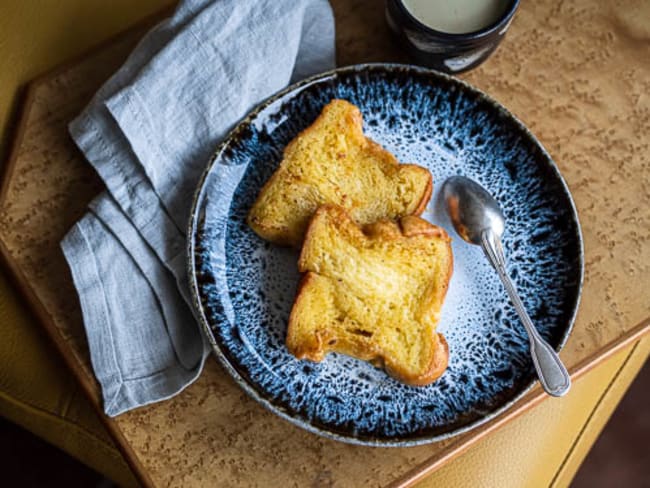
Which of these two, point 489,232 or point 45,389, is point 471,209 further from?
point 45,389

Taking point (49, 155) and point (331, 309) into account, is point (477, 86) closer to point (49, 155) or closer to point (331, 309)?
point (331, 309)

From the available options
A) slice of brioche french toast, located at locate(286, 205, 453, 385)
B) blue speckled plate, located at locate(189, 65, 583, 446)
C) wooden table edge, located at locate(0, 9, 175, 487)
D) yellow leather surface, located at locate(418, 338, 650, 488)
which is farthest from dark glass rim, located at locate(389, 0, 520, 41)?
yellow leather surface, located at locate(418, 338, 650, 488)

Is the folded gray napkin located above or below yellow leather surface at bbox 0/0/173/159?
below

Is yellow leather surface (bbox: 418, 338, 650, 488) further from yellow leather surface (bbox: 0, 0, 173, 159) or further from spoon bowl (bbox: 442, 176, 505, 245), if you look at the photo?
yellow leather surface (bbox: 0, 0, 173, 159)

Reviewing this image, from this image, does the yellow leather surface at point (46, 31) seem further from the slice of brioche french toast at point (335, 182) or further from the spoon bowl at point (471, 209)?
the spoon bowl at point (471, 209)

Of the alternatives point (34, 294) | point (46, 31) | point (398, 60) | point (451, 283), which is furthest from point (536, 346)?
point (46, 31)

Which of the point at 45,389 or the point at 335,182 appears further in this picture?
the point at 45,389

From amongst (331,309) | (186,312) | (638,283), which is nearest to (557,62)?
(638,283)
